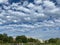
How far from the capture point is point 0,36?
6775 cm

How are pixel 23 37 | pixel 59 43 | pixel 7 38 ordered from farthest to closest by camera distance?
pixel 23 37 → pixel 7 38 → pixel 59 43

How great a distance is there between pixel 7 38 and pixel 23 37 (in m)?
7.95

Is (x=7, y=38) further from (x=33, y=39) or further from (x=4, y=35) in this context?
(x=33, y=39)

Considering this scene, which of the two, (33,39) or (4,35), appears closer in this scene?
(4,35)

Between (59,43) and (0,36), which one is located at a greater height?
(0,36)

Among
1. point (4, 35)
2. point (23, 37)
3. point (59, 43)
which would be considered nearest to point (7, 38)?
point (4, 35)

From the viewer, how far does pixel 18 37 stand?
235 feet

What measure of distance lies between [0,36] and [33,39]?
1344cm

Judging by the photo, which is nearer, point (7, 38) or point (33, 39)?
point (7, 38)

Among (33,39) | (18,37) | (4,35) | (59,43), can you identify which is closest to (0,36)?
(4,35)

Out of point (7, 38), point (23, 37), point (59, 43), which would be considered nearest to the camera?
point (59, 43)

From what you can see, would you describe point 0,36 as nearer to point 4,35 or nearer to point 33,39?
point 4,35

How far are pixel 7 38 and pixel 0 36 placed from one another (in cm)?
349

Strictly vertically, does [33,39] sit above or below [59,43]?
above
